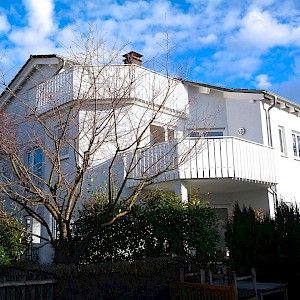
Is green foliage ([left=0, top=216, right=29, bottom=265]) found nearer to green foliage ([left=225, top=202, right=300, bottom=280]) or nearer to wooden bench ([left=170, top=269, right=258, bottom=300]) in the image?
wooden bench ([left=170, top=269, right=258, bottom=300])

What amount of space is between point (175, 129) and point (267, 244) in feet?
15.5

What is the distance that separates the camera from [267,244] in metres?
10.5

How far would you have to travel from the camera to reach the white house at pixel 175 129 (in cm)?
1112

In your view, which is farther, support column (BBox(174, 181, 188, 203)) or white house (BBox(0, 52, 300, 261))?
support column (BBox(174, 181, 188, 203))

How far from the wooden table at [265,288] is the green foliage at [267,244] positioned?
2.11ft

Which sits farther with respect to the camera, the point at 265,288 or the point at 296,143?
the point at 296,143

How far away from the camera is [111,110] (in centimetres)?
1067

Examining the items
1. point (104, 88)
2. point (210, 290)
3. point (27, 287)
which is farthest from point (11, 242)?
point (210, 290)

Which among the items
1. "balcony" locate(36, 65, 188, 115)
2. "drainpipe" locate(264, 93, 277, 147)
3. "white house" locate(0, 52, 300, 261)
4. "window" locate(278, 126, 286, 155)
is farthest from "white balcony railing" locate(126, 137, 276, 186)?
"window" locate(278, 126, 286, 155)

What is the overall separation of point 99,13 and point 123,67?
181cm

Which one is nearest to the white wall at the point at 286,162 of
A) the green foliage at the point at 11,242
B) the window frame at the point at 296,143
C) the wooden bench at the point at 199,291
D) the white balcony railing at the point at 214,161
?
the window frame at the point at 296,143

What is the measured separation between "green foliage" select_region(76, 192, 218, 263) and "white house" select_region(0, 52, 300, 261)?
106 cm

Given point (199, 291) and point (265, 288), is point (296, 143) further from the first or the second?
point (199, 291)

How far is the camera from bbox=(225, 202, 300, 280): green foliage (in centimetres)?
1022
